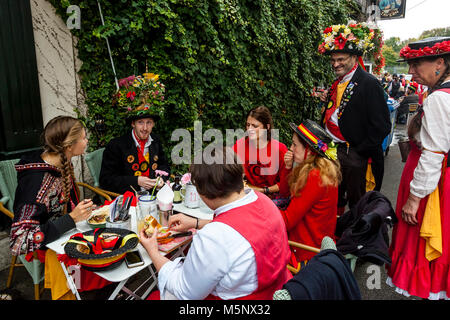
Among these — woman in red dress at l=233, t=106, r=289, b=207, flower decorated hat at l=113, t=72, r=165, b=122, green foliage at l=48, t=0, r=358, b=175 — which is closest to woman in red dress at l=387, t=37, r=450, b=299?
woman in red dress at l=233, t=106, r=289, b=207

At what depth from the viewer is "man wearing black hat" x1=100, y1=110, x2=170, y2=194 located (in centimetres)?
309

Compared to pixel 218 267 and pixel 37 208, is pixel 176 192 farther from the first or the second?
pixel 218 267

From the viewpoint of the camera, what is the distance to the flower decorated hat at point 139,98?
10.1 feet

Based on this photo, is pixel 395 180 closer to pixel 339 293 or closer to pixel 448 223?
pixel 448 223

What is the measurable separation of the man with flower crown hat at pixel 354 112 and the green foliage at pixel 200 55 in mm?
1694

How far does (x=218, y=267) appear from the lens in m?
1.30

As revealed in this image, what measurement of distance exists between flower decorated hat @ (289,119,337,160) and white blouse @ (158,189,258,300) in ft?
3.96

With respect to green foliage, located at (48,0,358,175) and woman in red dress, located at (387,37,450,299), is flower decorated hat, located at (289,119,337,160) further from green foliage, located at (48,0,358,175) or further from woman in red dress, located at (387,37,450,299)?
green foliage, located at (48,0,358,175)

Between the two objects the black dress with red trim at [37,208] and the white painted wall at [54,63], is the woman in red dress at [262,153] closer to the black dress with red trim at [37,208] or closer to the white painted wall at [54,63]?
the black dress with red trim at [37,208]

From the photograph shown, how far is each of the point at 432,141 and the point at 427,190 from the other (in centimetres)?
33

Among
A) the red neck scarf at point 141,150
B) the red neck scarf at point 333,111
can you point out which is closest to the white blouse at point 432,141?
the red neck scarf at point 333,111

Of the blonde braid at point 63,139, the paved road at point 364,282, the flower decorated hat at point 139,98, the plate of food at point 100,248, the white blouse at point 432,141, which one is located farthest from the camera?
the flower decorated hat at point 139,98

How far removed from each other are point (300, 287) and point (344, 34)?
3.00m

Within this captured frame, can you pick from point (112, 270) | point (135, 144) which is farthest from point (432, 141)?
point (135, 144)
